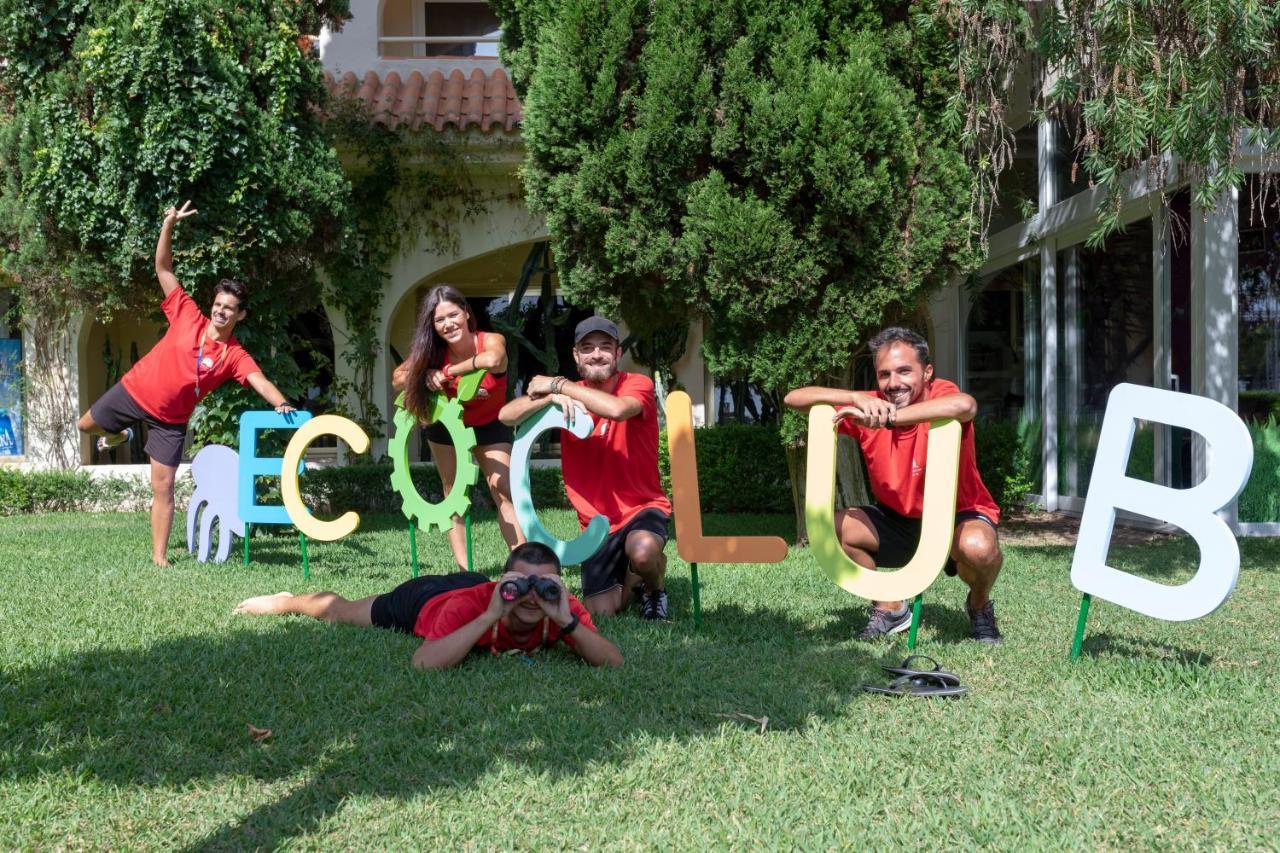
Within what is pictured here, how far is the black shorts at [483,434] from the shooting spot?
5934 mm

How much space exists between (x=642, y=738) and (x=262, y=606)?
8.48ft

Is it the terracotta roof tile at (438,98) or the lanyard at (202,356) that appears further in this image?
the terracotta roof tile at (438,98)

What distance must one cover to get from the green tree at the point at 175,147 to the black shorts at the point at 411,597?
4597 mm

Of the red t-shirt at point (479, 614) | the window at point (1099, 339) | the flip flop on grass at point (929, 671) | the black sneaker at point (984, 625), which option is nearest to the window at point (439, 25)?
the window at point (1099, 339)

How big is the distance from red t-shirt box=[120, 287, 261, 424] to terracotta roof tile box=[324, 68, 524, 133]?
15.6 feet

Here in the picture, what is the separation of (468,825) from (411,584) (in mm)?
2191

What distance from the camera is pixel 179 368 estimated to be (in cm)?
656

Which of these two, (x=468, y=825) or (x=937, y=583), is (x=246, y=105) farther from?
(x=468, y=825)

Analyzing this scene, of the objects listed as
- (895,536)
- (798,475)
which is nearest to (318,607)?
(895,536)

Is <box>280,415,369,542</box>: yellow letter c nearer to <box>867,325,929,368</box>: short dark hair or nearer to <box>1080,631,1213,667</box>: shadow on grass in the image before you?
<box>867,325,929,368</box>: short dark hair

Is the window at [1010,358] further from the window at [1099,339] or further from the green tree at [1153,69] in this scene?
the green tree at [1153,69]

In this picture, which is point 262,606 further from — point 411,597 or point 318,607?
point 411,597

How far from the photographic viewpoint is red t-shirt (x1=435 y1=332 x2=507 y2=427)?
224 inches

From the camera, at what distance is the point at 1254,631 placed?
15.1 feet
